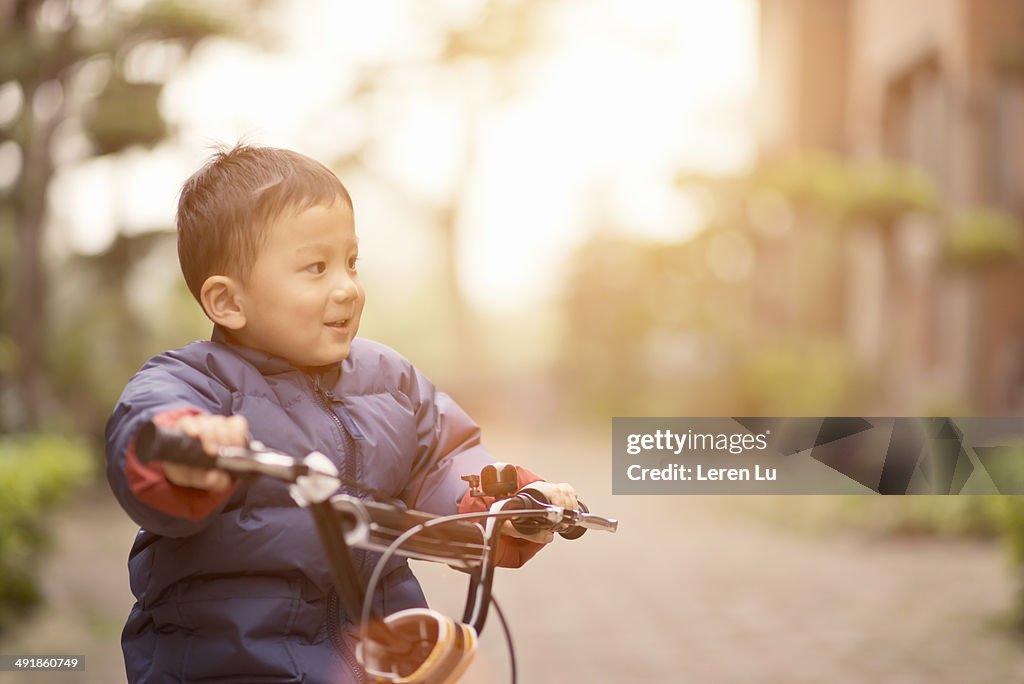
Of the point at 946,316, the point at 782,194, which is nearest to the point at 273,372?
the point at 782,194

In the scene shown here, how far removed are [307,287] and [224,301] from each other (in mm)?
146

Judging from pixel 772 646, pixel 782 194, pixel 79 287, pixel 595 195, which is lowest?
pixel 772 646

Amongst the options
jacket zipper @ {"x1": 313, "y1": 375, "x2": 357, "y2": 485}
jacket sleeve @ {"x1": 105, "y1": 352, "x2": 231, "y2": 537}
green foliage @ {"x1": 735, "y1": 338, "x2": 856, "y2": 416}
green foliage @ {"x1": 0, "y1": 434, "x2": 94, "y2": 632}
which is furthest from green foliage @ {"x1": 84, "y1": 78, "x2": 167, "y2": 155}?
jacket sleeve @ {"x1": 105, "y1": 352, "x2": 231, "y2": 537}

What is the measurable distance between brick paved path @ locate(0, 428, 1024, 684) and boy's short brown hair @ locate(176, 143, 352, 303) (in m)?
2.80

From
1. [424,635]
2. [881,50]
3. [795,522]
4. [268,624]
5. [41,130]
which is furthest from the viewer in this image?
[881,50]

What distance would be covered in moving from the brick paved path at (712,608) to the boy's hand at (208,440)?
300 centimetres

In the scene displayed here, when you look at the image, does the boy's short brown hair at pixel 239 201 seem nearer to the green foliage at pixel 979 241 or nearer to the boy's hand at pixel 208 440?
the boy's hand at pixel 208 440

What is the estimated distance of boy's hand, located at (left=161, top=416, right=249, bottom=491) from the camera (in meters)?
1.42

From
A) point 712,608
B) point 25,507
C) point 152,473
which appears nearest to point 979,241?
point 712,608

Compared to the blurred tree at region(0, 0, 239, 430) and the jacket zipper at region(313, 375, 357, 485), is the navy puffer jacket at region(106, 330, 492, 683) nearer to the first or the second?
the jacket zipper at region(313, 375, 357, 485)

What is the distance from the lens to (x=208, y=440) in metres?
1.41

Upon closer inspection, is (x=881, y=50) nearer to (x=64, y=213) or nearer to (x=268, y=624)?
(x=64, y=213)

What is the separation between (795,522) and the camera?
10.1m

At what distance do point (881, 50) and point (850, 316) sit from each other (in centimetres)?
379
